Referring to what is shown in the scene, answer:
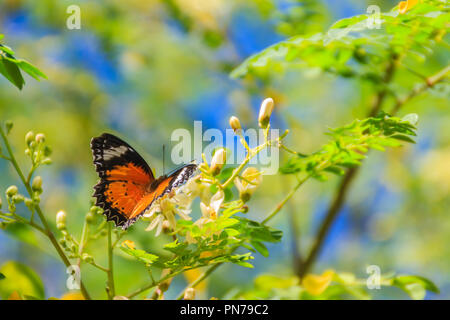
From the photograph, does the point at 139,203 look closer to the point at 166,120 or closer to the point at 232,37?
the point at 232,37

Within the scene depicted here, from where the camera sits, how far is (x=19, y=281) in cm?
127

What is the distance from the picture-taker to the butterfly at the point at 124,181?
106cm

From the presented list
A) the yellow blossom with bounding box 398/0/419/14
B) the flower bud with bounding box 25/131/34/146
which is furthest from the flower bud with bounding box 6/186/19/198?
the yellow blossom with bounding box 398/0/419/14

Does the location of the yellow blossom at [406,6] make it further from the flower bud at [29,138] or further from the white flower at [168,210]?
the flower bud at [29,138]

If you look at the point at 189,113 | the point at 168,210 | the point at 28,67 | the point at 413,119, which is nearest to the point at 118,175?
the point at 168,210

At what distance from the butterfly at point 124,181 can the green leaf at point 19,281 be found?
1.17 ft

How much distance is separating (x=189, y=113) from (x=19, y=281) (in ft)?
8.46

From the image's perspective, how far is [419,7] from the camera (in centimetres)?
109

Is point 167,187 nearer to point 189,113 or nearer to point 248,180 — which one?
point 248,180

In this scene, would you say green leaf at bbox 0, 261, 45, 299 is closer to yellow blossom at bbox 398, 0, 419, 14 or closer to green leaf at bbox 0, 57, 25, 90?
green leaf at bbox 0, 57, 25, 90

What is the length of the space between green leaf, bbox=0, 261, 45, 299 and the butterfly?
0.36 m

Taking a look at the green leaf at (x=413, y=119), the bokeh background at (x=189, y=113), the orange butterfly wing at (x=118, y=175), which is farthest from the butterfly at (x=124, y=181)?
the bokeh background at (x=189, y=113)

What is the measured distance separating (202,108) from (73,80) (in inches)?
40.4

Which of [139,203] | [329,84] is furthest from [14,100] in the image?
[139,203]
